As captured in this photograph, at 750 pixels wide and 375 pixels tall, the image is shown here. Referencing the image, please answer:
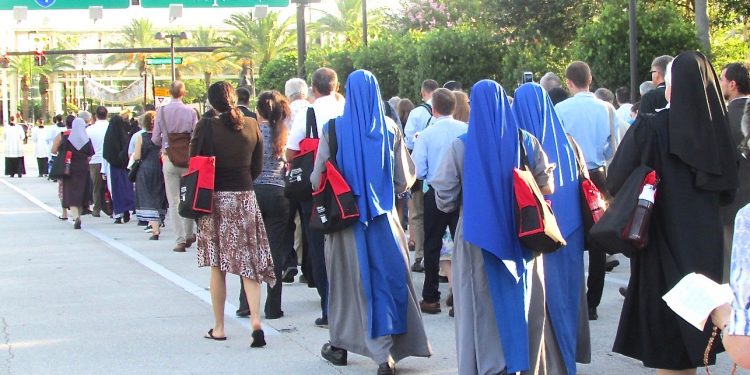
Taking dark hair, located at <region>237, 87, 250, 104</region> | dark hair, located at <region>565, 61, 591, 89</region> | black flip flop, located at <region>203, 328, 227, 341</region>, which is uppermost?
→ dark hair, located at <region>565, 61, 591, 89</region>

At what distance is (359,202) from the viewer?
21.7 ft

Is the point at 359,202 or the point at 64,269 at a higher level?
the point at 359,202

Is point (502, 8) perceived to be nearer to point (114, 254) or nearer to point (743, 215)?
point (114, 254)

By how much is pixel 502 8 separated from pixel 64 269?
18.4 meters

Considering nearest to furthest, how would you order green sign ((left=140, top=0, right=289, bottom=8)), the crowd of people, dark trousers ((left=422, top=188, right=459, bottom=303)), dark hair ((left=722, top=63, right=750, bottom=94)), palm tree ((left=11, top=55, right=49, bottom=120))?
the crowd of people
dark hair ((left=722, top=63, right=750, bottom=94))
dark trousers ((left=422, top=188, right=459, bottom=303))
green sign ((left=140, top=0, right=289, bottom=8))
palm tree ((left=11, top=55, right=49, bottom=120))

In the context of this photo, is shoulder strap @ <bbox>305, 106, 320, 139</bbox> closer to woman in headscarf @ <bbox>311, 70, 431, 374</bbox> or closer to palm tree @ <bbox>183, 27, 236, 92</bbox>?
woman in headscarf @ <bbox>311, 70, 431, 374</bbox>

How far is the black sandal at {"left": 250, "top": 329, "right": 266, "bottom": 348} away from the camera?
24.7ft

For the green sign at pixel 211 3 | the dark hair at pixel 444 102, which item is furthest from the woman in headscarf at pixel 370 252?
the green sign at pixel 211 3

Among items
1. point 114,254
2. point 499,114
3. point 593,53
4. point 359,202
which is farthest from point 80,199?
point 499,114

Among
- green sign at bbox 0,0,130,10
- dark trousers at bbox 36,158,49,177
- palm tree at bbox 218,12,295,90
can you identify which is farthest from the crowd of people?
palm tree at bbox 218,12,295,90

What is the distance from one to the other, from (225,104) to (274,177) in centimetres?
115

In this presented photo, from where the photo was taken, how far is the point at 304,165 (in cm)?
749

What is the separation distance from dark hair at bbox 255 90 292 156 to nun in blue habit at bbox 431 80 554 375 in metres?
2.97

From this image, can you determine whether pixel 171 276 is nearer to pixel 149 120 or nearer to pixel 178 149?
pixel 178 149
